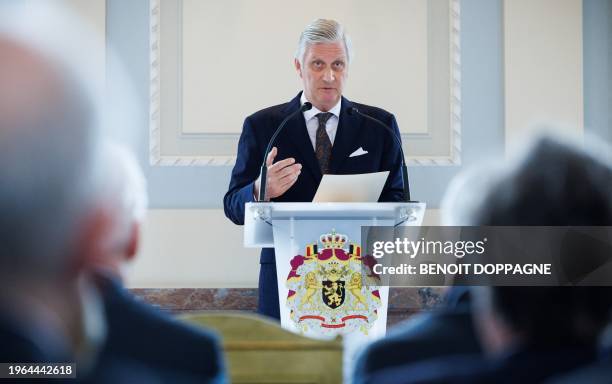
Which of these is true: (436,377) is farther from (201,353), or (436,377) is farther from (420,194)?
(420,194)

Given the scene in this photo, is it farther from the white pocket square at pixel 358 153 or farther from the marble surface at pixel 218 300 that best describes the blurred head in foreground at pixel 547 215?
the marble surface at pixel 218 300

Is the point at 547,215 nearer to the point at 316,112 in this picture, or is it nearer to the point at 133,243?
the point at 133,243

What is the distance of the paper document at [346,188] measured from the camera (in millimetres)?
2680

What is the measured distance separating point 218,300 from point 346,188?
2347mm

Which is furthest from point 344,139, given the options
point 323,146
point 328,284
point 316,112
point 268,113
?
point 328,284

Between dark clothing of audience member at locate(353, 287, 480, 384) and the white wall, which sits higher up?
Answer: dark clothing of audience member at locate(353, 287, 480, 384)

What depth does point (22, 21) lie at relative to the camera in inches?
29.0

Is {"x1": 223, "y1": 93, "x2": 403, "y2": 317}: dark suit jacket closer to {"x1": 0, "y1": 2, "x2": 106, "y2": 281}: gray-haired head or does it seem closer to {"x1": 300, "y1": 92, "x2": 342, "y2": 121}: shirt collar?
{"x1": 300, "y1": 92, "x2": 342, "y2": 121}: shirt collar

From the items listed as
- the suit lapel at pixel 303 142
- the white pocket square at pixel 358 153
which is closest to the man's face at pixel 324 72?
the suit lapel at pixel 303 142

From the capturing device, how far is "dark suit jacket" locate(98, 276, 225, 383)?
75 centimetres

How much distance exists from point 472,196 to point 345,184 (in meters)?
1.88

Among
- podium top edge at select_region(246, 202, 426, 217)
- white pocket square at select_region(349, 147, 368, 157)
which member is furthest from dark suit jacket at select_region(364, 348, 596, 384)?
white pocket square at select_region(349, 147, 368, 157)

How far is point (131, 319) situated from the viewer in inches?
30.3

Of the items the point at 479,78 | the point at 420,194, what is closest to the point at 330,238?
the point at 420,194
